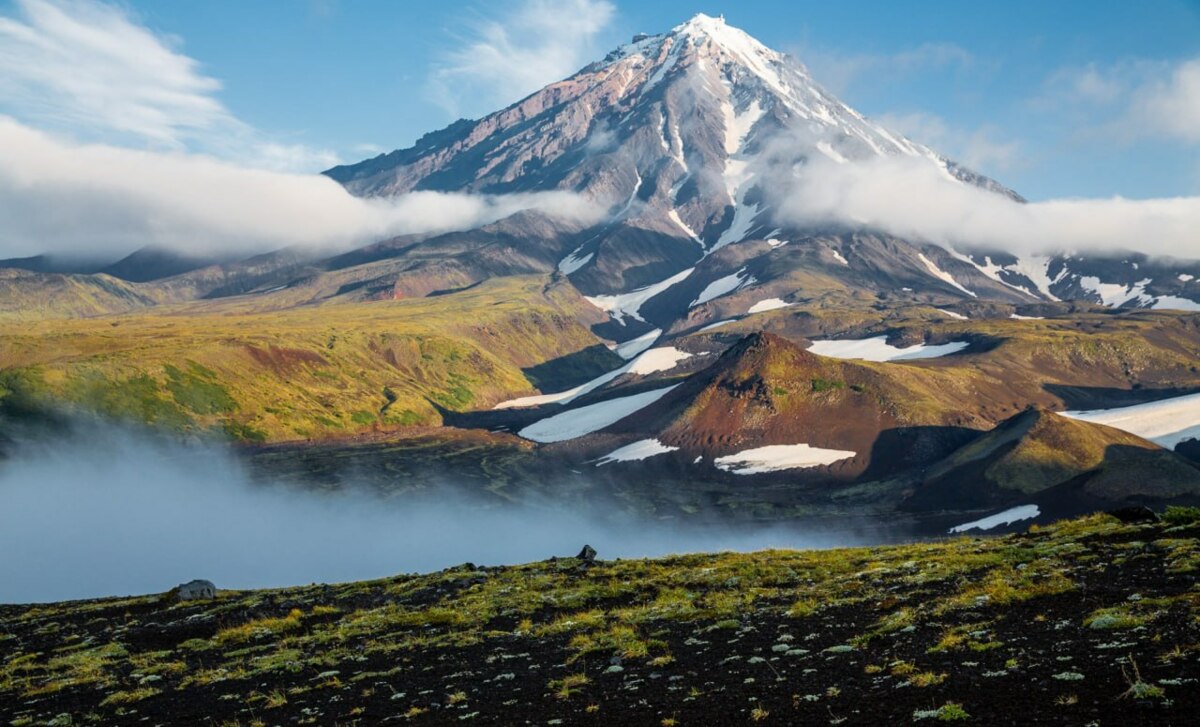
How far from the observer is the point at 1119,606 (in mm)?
22484

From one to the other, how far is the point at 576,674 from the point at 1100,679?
14138mm

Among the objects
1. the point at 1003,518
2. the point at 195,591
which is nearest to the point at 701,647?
the point at 195,591

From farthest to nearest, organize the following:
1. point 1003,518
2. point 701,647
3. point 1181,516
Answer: point 1003,518 < point 1181,516 < point 701,647

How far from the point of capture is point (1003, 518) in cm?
17450

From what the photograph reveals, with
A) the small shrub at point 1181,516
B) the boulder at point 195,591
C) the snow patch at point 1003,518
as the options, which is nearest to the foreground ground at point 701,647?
the small shrub at point 1181,516

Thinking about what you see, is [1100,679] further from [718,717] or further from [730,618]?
[730,618]

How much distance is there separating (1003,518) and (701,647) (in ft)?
559

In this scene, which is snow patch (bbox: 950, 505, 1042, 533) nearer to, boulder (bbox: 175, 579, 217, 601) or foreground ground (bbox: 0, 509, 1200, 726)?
foreground ground (bbox: 0, 509, 1200, 726)

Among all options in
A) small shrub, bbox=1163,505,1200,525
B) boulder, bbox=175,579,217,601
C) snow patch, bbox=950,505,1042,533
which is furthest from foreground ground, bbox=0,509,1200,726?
snow patch, bbox=950,505,1042,533

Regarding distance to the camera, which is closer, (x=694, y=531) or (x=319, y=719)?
(x=319, y=719)

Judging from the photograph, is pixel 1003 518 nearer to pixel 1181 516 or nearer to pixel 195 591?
pixel 1181 516

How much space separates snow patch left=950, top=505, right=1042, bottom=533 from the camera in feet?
566

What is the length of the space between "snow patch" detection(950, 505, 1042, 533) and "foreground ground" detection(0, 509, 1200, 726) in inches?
5760

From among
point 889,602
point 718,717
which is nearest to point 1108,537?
point 889,602
